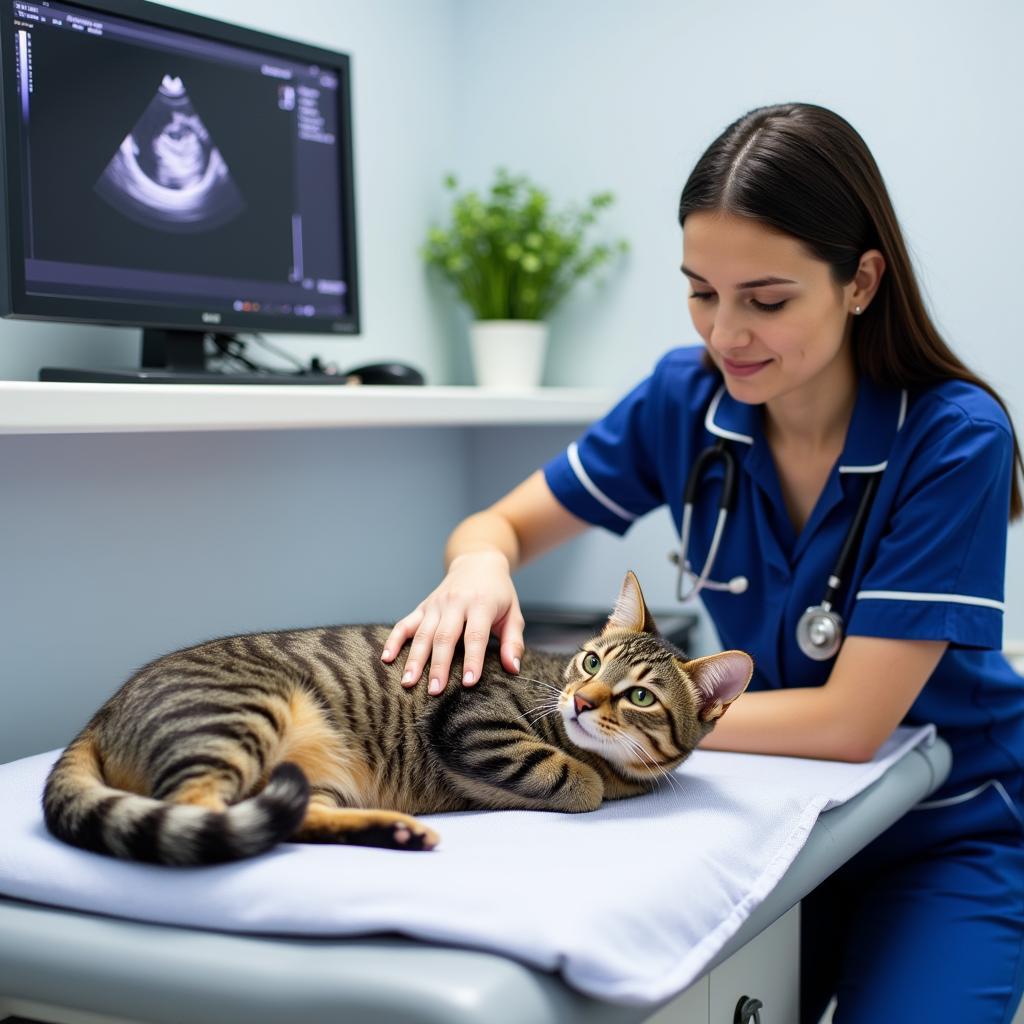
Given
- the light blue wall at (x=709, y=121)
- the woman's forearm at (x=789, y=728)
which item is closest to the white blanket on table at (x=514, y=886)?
the woman's forearm at (x=789, y=728)

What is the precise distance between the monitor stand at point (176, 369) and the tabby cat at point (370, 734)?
414mm

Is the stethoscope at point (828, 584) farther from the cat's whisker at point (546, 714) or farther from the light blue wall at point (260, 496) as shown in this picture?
the light blue wall at point (260, 496)

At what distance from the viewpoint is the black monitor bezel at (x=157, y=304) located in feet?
4.17

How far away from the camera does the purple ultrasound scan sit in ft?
4.65

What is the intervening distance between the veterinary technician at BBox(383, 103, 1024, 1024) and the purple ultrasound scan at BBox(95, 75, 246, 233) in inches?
21.8

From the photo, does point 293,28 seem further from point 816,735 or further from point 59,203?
point 816,735

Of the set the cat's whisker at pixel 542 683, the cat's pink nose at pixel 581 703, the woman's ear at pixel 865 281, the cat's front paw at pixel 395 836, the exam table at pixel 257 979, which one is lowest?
the exam table at pixel 257 979

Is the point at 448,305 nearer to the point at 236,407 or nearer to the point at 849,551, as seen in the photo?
the point at 236,407

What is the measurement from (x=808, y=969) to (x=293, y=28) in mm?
1637

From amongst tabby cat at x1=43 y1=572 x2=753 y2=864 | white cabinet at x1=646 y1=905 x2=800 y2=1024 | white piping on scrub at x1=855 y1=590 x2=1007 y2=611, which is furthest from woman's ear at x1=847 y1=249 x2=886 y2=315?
white cabinet at x1=646 y1=905 x2=800 y2=1024

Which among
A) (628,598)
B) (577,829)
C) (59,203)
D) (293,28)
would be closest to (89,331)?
(59,203)

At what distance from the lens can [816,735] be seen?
1.26 metres

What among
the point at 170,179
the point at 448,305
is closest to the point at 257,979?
the point at 170,179

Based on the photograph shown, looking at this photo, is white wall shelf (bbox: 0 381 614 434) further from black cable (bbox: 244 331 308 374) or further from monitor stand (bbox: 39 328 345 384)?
black cable (bbox: 244 331 308 374)
